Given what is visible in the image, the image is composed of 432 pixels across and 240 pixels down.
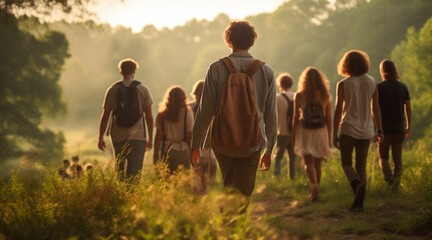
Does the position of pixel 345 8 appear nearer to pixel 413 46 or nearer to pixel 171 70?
pixel 413 46

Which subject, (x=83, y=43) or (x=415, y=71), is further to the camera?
(x=83, y=43)

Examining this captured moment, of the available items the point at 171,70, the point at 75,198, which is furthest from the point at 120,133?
the point at 171,70

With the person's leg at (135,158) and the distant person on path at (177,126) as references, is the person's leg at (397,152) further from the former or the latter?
the person's leg at (135,158)

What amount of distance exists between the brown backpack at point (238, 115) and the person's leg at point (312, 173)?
9.78 feet

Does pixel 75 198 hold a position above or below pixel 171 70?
below

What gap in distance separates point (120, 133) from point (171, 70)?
69331 millimetres

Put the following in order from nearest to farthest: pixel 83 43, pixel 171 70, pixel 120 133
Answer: pixel 120 133 < pixel 171 70 < pixel 83 43

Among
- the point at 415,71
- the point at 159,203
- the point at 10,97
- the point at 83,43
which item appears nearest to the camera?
the point at 159,203

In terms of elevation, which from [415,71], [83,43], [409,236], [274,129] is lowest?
[409,236]

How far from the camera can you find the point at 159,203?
2.73 m

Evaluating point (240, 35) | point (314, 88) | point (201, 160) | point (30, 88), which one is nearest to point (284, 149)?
point (314, 88)

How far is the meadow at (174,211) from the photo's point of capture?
→ 2.88 m

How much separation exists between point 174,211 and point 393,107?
4084 mm

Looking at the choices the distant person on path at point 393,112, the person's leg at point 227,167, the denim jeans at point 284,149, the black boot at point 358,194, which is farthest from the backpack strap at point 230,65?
the denim jeans at point 284,149
